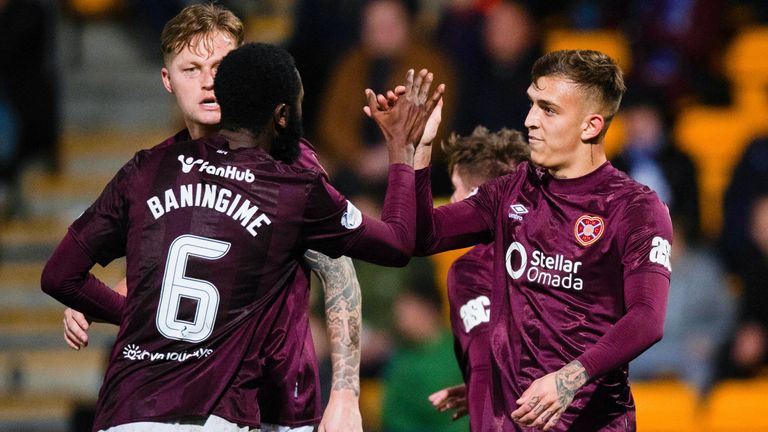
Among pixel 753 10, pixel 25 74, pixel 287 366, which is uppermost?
pixel 753 10

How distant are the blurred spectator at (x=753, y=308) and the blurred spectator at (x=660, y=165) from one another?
1.18ft

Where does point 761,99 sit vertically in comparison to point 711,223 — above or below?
above

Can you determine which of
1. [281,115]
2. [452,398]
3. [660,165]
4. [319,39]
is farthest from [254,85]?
[319,39]

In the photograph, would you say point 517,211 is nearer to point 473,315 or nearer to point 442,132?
point 473,315

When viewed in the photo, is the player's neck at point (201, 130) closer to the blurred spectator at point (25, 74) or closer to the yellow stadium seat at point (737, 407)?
the yellow stadium seat at point (737, 407)

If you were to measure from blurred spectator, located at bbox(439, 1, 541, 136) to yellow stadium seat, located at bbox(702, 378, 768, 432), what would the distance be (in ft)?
6.43

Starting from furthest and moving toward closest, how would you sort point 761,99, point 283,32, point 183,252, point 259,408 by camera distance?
point 283,32
point 761,99
point 259,408
point 183,252

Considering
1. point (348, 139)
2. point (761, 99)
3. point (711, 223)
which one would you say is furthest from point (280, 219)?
point (761, 99)

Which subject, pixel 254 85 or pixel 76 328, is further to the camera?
pixel 76 328

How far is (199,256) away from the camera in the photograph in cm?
344

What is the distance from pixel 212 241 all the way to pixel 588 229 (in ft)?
3.60

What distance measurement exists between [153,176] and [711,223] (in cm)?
571

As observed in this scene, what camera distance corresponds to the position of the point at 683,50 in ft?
28.6

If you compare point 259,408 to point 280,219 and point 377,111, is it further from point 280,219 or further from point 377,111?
point 377,111
